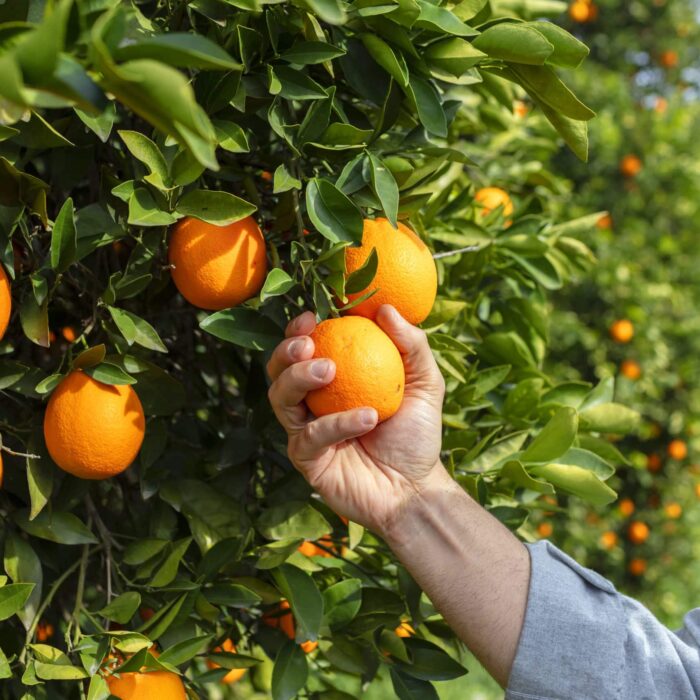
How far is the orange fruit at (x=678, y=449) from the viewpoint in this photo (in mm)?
3355

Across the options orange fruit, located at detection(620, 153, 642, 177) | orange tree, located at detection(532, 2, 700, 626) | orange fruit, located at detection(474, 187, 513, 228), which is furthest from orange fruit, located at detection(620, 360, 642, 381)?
orange fruit, located at detection(474, 187, 513, 228)

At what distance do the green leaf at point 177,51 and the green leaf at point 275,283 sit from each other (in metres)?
0.33

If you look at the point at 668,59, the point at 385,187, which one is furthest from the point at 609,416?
the point at 668,59

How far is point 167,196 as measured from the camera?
822mm

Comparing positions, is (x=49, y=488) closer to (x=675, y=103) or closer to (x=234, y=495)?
(x=234, y=495)

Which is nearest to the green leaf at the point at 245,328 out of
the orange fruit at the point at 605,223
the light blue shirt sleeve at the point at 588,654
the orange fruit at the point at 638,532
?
the light blue shirt sleeve at the point at 588,654

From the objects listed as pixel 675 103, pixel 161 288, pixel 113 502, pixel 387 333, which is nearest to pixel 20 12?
pixel 161 288

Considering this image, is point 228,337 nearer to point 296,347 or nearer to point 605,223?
point 296,347

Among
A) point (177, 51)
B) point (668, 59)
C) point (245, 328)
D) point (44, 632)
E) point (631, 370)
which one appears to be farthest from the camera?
point (668, 59)

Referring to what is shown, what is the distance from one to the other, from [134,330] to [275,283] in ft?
0.49

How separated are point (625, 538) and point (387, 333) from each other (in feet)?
9.92

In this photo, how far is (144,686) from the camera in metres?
0.89

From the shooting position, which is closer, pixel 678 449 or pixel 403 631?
pixel 403 631

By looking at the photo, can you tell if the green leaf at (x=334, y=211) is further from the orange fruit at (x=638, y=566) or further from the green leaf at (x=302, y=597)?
the orange fruit at (x=638, y=566)
